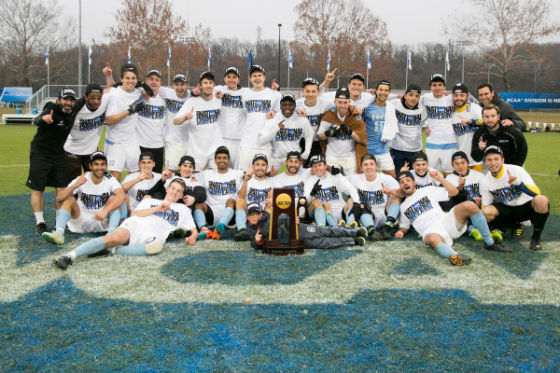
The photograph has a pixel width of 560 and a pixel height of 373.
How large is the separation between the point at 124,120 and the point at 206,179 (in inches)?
60.8

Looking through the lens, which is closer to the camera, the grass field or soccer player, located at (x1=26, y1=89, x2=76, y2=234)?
the grass field

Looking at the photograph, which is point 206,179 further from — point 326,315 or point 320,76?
point 320,76

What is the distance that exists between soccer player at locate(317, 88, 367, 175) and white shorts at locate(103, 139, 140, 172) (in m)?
2.76

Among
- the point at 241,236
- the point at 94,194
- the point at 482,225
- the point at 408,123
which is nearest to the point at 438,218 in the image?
the point at 482,225

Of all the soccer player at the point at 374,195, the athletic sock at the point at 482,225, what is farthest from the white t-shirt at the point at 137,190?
the athletic sock at the point at 482,225

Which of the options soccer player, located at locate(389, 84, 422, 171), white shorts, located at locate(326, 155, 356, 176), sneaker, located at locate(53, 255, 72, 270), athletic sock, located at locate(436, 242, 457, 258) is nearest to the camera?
sneaker, located at locate(53, 255, 72, 270)

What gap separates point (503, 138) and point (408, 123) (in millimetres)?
1399

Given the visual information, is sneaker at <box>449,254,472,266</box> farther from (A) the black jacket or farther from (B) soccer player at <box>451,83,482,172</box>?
(B) soccer player at <box>451,83,482,172</box>

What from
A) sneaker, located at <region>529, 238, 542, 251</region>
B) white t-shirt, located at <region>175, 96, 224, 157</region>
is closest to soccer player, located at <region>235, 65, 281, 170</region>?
white t-shirt, located at <region>175, 96, 224, 157</region>

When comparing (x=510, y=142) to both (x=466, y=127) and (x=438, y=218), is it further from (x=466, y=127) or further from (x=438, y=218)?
(x=438, y=218)

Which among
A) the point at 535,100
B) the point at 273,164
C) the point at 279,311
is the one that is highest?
the point at 535,100

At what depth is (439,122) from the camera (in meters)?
7.53

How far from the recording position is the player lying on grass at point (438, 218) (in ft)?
17.9

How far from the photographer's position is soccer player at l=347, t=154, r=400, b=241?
256 inches
